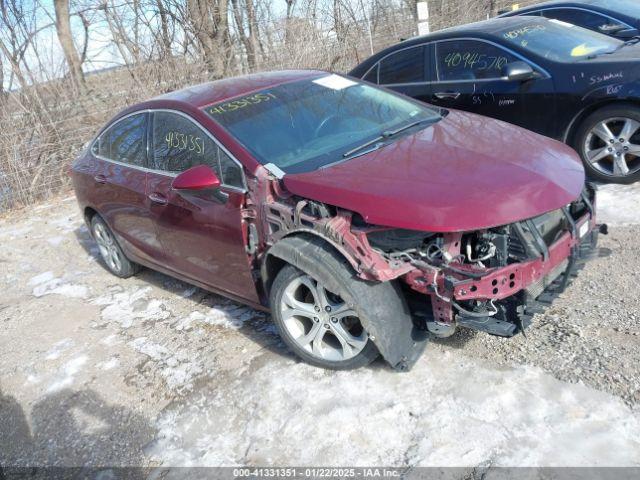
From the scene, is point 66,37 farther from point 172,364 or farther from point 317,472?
point 317,472

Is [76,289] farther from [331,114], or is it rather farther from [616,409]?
[616,409]

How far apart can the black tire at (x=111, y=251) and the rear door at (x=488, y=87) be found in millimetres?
3698

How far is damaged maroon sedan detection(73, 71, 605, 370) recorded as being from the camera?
2795 mm

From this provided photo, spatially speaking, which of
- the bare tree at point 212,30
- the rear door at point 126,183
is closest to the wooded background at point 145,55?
the bare tree at point 212,30

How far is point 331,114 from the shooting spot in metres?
3.92

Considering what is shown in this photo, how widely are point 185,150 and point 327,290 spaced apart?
158 cm

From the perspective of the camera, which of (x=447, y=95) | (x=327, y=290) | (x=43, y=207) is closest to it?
(x=327, y=290)

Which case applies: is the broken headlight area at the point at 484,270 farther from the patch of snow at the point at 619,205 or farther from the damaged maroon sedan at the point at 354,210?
the patch of snow at the point at 619,205

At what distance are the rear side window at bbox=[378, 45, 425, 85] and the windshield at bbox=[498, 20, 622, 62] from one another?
3.08 feet

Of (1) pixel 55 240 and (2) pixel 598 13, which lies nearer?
(1) pixel 55 240

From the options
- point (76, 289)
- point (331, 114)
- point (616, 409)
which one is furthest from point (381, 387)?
point (76, 289)

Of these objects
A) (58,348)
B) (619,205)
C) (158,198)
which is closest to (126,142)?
(158,198)

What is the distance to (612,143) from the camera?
16.6 ft

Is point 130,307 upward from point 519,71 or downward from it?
downward
